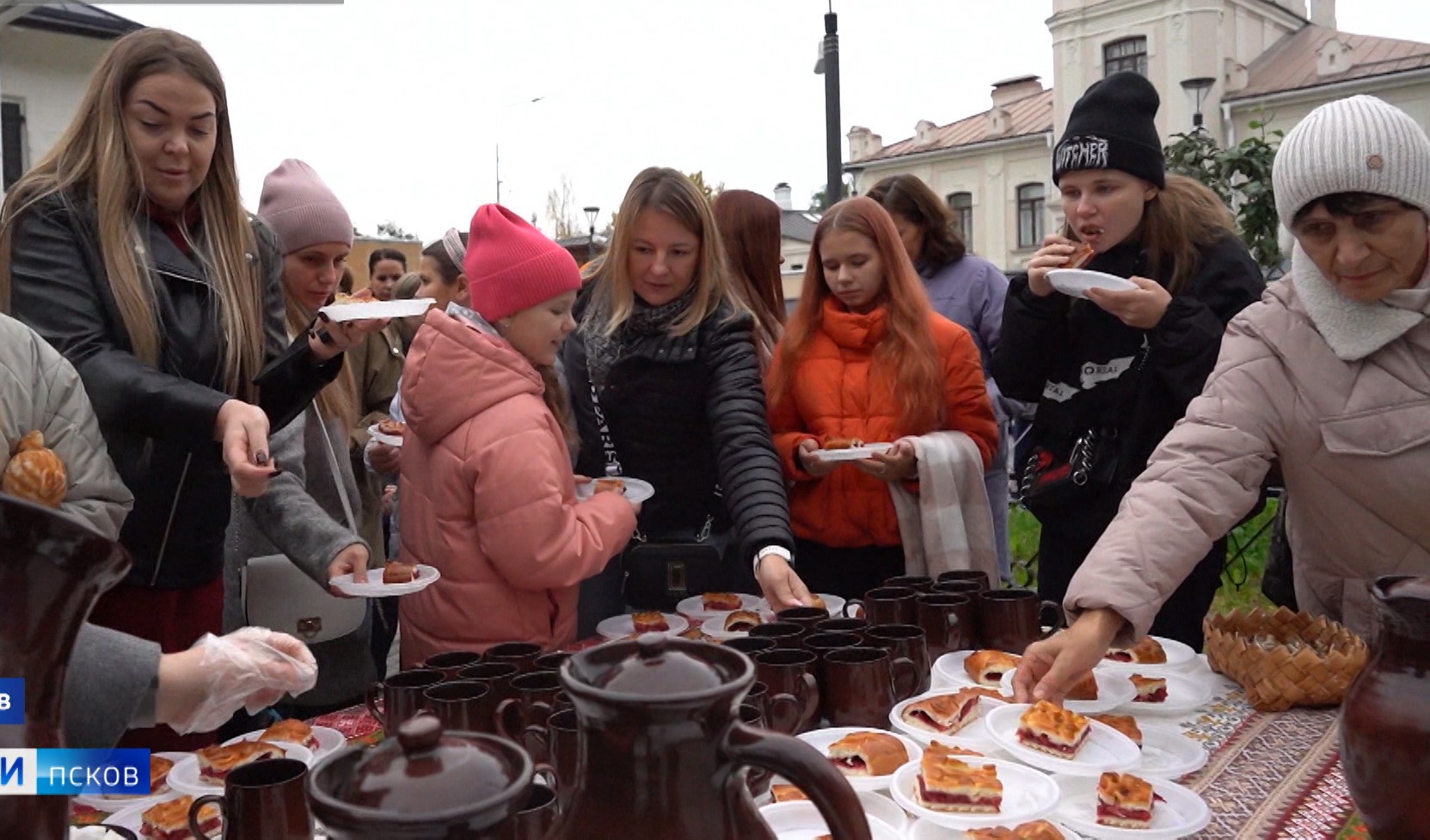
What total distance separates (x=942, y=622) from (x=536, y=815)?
105 centimetres

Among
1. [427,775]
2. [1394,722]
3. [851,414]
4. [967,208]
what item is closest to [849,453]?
[851,414]

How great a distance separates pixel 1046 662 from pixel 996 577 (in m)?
1.41

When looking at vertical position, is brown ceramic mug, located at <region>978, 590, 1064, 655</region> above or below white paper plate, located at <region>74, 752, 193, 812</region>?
above

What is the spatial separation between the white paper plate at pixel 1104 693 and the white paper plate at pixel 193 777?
3.58ft

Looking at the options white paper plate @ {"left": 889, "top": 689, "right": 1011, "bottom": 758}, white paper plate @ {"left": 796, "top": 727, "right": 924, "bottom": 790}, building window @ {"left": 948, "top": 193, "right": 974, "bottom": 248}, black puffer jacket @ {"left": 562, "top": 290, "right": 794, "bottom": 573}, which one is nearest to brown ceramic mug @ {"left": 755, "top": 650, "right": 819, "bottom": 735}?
white paper plate @ {"left": 796, "top": 727, "right": 924, "bottom": 790}

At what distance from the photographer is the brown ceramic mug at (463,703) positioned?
55.1 inches

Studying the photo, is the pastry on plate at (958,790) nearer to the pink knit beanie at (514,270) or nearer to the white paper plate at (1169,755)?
the white paper plate at (1169,755)

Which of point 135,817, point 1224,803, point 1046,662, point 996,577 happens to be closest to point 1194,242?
point 996,577

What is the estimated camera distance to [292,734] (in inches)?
61.6

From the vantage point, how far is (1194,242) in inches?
99.3

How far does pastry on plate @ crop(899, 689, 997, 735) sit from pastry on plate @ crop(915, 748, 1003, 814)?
0.78 ft

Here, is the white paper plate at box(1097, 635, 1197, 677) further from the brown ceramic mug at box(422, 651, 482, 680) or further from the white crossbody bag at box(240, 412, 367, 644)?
the white crossbody bag at box(240, 412, 367, 644)

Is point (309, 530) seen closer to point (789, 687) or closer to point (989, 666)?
point (789, 687)

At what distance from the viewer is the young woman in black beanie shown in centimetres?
241
